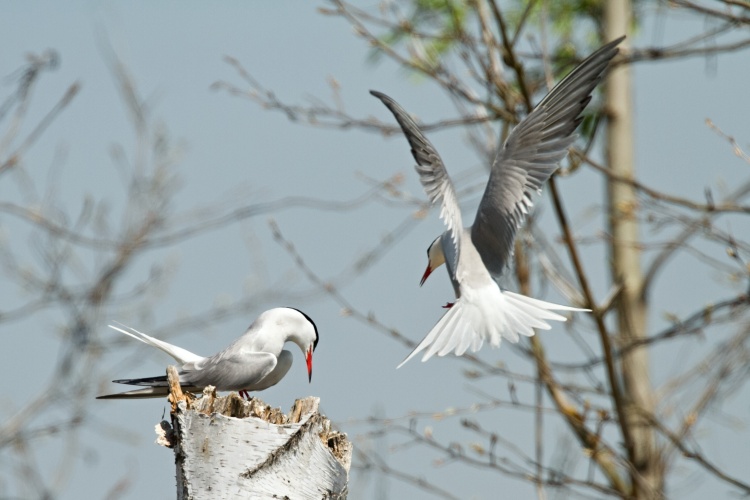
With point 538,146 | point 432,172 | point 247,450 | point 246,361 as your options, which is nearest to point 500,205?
point 538,146

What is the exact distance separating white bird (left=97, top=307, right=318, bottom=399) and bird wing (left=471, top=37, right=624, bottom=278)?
3.59ft

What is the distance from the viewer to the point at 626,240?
33.3 ft

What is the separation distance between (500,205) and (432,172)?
1.61ft

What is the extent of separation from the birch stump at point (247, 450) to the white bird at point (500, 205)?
3.56 ft

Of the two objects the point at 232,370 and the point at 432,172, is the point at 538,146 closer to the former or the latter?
the point at 432,172

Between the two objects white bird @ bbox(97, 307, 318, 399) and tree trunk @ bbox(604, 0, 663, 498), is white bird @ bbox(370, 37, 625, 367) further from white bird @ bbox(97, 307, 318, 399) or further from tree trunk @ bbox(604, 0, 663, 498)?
tree trunk @ bbox(604, 0, 663, 498)

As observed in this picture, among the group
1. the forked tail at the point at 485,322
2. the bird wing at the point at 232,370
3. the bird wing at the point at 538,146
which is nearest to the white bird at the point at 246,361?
the bird wing at the point at 232,370

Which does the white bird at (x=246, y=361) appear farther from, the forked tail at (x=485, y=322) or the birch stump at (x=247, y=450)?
the birch stump at (x=247, y=450)

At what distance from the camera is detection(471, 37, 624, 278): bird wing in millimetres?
5078

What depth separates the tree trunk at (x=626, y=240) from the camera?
28.3ft

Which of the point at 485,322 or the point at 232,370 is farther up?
the point at 485,322

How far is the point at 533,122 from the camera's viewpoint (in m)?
5.10

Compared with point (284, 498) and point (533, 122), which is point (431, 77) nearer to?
point (533, 122)

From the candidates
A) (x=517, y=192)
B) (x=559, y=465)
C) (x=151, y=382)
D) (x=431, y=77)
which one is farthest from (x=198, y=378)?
(x=559, y=465)
